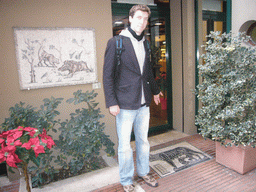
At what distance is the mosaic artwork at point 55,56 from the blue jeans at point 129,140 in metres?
1.25

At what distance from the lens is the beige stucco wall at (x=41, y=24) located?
2605 mm

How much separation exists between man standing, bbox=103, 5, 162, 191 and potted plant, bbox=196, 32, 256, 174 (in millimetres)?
924

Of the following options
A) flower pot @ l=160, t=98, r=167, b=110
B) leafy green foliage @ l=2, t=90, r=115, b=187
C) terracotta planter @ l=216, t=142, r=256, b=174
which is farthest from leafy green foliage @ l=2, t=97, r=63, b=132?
flower pot @ l=160, t=98, r=167, b=110

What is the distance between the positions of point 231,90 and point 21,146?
2305 mm

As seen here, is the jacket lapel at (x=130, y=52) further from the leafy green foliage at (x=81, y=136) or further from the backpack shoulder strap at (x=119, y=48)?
the leafy green foliage at (x=81, y=136)

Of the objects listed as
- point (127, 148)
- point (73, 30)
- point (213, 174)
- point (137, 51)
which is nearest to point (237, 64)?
point (137, 51)

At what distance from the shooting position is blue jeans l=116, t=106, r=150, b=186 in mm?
2084

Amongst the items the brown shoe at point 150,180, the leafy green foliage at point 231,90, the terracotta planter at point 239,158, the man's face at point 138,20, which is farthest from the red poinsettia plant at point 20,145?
the terracotta planter at point 239,158

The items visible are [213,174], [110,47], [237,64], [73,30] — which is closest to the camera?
[110,47]

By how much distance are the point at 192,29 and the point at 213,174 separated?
98.6 inches

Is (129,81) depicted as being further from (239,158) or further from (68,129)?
(239,158)

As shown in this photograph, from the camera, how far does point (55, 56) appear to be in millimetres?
→ 2869

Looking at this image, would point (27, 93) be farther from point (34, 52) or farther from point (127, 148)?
point (127, 148)

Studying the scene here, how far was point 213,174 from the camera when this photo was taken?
2.57m
